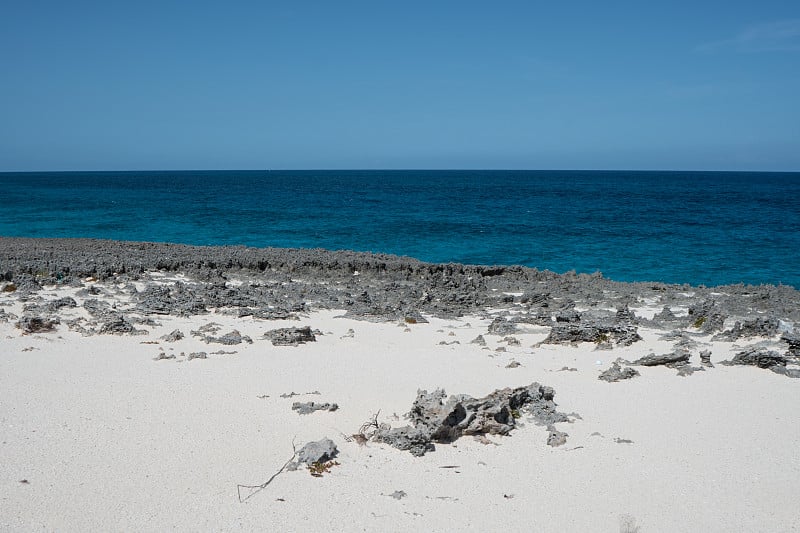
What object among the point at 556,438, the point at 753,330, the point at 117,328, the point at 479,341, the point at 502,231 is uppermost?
the point at 502,231

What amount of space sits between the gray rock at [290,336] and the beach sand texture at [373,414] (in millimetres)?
134

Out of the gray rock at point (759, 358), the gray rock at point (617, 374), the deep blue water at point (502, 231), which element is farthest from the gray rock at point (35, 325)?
the deep blue water at point (502, 231)

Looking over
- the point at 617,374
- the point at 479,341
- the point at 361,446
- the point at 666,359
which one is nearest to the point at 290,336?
the point at 479,341

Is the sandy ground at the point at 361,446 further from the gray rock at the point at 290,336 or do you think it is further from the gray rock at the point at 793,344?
the gray rock at the point at 793,344

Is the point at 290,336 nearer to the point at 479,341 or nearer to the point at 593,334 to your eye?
the point at 479,341

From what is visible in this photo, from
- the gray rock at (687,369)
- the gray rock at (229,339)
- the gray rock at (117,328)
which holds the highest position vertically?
the gray rock at (117,328)

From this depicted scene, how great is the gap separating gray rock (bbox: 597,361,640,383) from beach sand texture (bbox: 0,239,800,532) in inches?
6.2

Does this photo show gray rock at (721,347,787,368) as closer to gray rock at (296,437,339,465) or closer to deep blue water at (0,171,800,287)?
gray rock at (296,437,339,465)

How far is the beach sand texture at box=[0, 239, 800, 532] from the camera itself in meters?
5.18

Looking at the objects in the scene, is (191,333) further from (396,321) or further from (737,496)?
(737,496)

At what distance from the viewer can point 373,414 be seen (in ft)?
23.4

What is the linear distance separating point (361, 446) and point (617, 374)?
13.9ft

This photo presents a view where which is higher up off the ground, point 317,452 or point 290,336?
point 290,336

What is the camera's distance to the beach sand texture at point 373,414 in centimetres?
518
